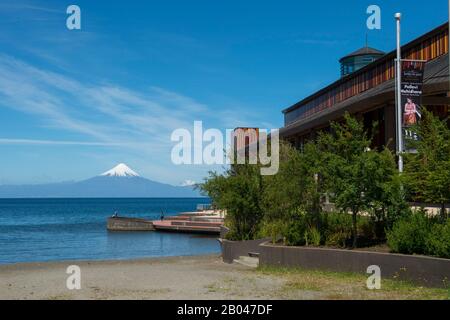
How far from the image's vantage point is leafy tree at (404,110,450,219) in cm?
1546

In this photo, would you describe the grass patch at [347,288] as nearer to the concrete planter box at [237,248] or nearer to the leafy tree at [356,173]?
the leafy tree at [356,173]

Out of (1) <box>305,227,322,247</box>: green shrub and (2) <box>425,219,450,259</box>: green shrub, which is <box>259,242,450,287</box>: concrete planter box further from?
(1) <box>305,227,322,247</box>: green shrub

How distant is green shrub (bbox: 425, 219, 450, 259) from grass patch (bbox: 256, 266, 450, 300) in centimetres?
109

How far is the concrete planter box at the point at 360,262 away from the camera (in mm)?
13500

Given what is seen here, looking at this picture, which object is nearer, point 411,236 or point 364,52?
point 411,236

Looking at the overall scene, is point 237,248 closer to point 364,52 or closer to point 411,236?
point 411,236

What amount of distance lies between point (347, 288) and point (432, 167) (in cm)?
516

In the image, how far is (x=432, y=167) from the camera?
1611cm

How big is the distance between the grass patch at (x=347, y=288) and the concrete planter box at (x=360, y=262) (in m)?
0.26

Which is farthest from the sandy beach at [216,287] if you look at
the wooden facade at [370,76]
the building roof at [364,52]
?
the building roof at [364,52]

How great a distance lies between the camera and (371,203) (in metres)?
18.0

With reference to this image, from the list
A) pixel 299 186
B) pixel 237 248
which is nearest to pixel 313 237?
pixel 299 186

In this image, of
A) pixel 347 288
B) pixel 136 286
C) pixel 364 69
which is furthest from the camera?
pixel 364 69

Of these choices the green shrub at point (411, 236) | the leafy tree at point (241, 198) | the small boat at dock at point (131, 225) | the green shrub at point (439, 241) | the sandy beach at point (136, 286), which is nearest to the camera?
the sandy beach at point (136, 286)
